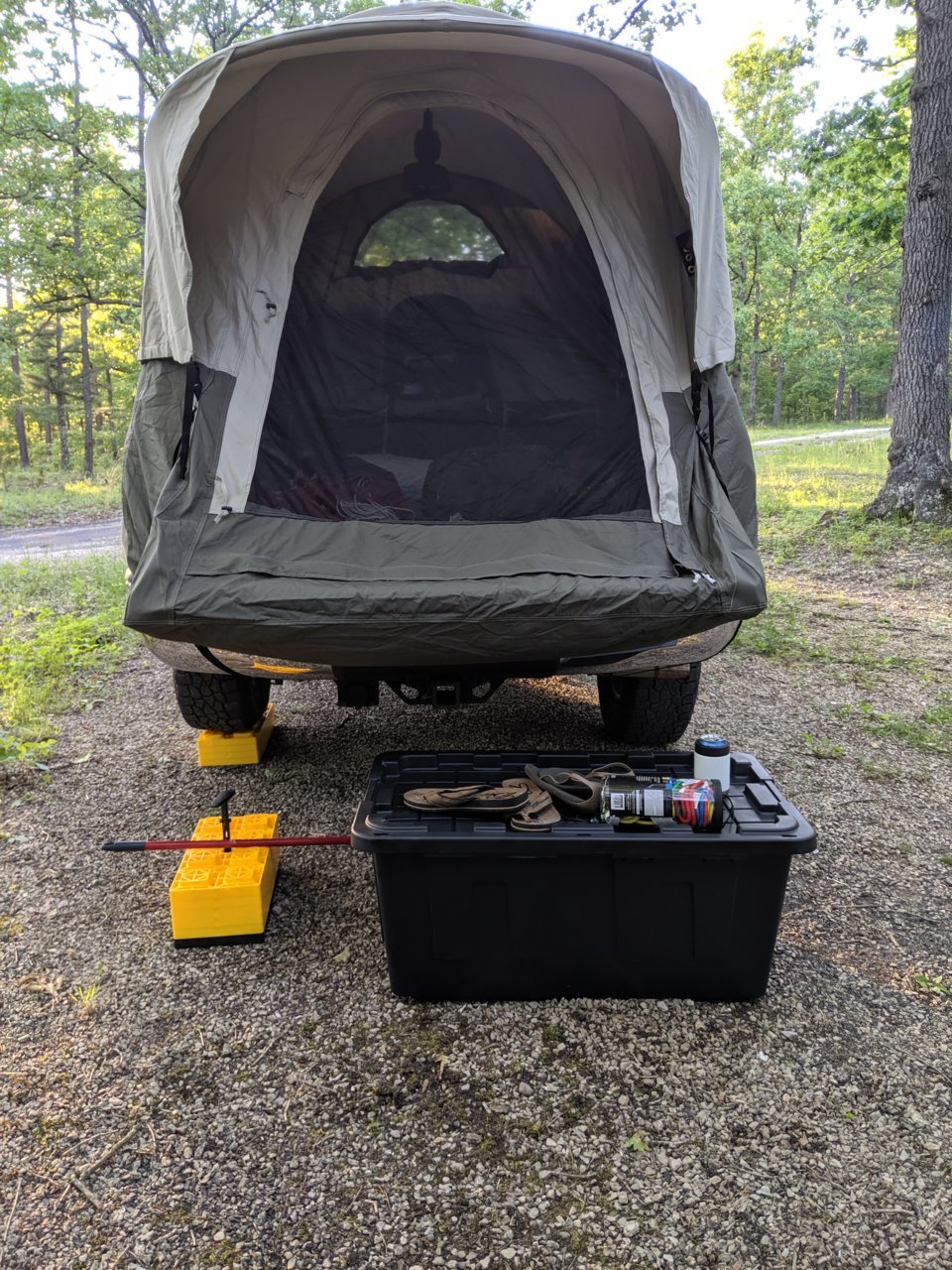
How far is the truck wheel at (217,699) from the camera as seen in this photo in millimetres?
2893

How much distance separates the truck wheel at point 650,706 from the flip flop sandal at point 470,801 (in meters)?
1.13

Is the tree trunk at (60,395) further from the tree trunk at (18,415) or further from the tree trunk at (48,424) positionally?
the tree trunk at (18,415)

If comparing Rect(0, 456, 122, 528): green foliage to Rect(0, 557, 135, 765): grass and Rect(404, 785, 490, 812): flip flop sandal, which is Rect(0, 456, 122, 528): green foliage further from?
Rect(404, 785, 490, 812): flip flop sandal

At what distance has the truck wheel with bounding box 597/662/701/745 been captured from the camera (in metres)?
2.92

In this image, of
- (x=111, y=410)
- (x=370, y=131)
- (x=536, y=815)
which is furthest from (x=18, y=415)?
(x=536, y=815)

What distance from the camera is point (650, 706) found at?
2.96m

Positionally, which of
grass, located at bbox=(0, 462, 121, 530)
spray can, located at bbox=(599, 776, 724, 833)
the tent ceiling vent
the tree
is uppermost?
the tree

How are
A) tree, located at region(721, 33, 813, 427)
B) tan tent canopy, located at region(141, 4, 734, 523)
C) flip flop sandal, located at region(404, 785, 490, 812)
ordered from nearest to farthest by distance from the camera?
flip flop sandal, located at region(404, 785, 490, 812) < tan tent canopy, located at region(141, 4, 734, 523) < tree, located at region(721, 33, 813, 427)

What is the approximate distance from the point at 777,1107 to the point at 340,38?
9.27 feet

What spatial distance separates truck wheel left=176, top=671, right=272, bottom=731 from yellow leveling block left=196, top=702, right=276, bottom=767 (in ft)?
0.15

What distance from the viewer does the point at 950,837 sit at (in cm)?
255

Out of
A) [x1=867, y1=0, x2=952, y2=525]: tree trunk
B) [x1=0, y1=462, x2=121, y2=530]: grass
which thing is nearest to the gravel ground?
[x1=867, y1=0, x2=952, y2=525]: tree trunk

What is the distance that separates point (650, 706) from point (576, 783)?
1.08m

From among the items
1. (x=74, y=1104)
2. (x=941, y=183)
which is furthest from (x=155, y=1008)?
(x=941, y=183)
